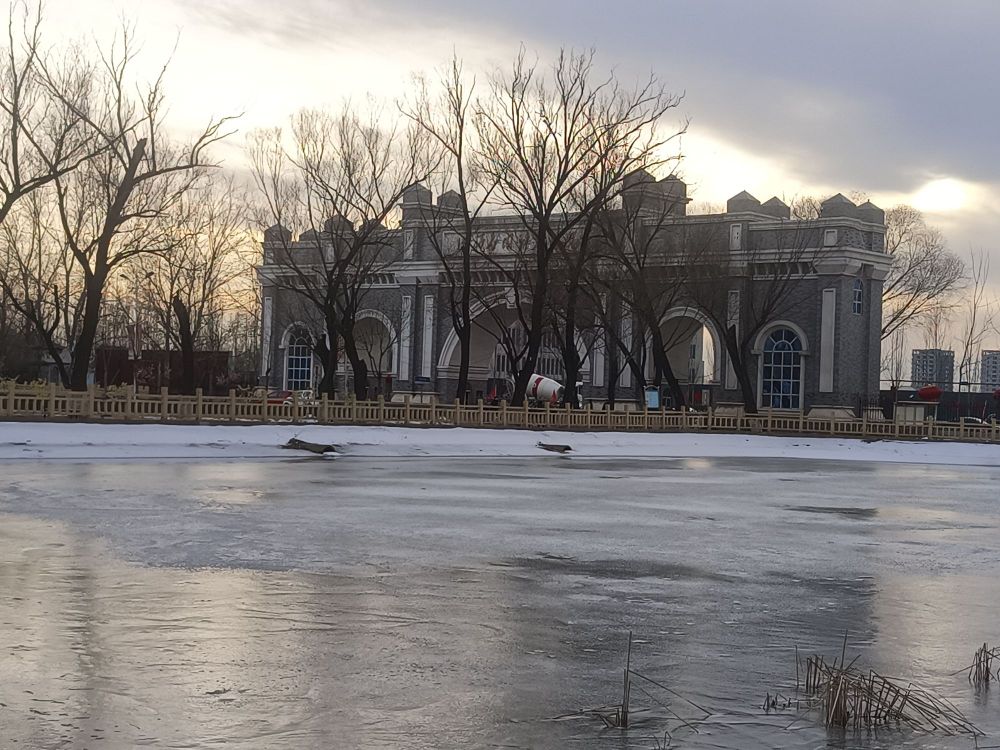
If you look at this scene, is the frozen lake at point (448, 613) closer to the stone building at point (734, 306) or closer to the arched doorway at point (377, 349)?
the stone building at point (734, 306)

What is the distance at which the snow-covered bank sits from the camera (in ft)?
105

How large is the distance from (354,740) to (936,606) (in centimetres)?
648

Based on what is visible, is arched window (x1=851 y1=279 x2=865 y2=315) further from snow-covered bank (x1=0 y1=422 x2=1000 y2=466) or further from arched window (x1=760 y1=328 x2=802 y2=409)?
snow-covered bank (x1=0 y1=422 x2=1000 y2=466)

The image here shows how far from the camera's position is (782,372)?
64562 mm

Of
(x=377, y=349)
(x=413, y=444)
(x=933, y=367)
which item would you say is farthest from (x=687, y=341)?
(x=933, y=367)

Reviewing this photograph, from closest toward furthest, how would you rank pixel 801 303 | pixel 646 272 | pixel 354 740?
pixel 354 740 < pixel 646 272 < pixel 801 303

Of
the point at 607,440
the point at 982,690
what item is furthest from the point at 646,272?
the point at 982,690

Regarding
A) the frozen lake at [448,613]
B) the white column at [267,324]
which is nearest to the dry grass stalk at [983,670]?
the frozen lake at [448,613]

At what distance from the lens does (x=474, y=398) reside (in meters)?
73.8

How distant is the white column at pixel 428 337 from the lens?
72188 mm

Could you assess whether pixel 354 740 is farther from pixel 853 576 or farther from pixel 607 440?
pixel 607 440

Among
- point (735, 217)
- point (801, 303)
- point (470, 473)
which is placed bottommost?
point (470, 473)

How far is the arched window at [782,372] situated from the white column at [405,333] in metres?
19.9

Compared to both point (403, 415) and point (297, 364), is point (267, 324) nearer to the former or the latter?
point (297, 364)
